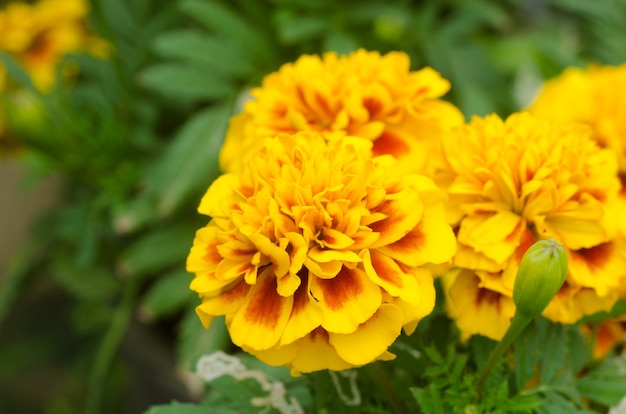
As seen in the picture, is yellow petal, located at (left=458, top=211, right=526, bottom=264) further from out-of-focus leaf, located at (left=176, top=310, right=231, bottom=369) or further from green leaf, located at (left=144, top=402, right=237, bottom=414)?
out-of-focus leaf, located at (left=176, top=310, right=231, bottom=369)

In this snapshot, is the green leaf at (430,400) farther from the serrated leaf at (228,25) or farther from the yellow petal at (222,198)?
the serrated leaf at (228,25)

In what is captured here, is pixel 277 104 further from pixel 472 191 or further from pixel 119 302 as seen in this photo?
pixel 119 302

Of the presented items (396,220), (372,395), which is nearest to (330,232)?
(396,220)

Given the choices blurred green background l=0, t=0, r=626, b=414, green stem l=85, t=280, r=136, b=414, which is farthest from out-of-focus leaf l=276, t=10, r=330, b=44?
green stem l=85, t=280, r=136, b=414

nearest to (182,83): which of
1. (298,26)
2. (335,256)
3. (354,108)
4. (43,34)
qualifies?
(298,26)

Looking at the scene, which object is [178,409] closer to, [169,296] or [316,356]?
[316,356]
